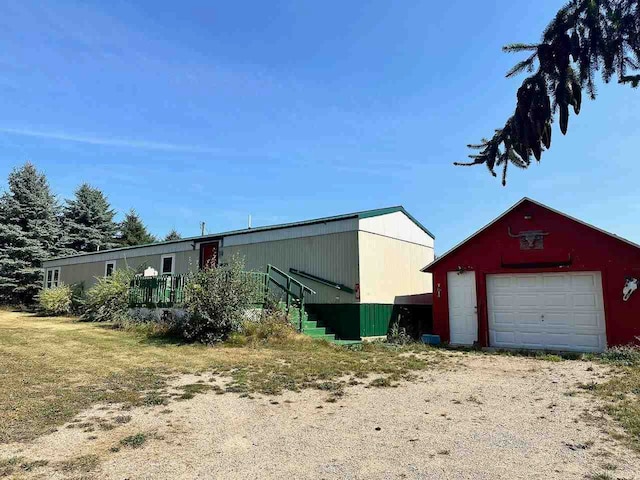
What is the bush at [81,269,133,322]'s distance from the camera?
1525 cm

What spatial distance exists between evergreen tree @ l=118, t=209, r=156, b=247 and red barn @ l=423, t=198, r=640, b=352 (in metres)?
30.3

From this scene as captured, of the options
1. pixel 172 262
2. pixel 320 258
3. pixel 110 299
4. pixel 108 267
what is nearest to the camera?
pixel 320 258

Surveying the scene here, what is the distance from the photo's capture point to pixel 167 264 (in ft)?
64.8

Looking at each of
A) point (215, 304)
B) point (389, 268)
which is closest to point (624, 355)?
point (389, 268)

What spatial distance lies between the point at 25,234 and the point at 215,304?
2473 cm

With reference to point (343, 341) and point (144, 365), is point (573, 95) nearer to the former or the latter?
point (144, 365)

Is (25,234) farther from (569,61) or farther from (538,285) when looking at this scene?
(569,61)

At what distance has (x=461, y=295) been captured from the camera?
44.4 ft

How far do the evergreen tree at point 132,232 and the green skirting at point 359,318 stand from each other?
1104 inches

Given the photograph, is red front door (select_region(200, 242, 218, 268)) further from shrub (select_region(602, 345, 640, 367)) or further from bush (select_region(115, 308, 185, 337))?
shrub (select_region(602, 345, 640, 367))

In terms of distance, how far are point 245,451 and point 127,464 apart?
1011 millimetres

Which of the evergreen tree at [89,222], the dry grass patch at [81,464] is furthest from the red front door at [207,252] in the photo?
the evergreen tree at [89,222]

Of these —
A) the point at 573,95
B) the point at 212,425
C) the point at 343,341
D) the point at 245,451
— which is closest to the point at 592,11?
the point at 573,95

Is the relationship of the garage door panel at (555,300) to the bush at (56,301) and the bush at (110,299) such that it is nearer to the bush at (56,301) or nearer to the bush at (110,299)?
the bush at (110,299)
